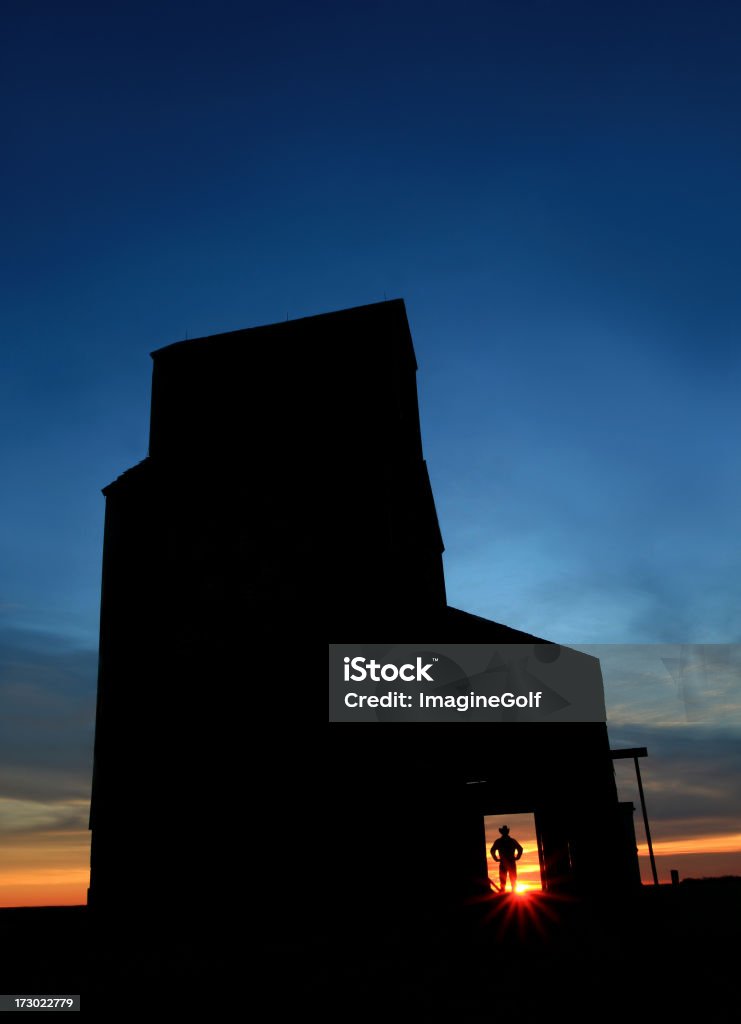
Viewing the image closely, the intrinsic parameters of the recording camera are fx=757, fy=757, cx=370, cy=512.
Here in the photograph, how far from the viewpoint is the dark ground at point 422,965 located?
801 cm

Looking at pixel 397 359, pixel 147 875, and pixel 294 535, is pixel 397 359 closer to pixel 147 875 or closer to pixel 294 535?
pixel 294 535

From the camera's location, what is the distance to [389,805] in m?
15.0

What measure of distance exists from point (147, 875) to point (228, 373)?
38.3 ft

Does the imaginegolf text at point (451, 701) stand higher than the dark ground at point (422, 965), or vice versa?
the imaginegolf text at point (451, 701)

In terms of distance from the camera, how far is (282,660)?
1617 cm

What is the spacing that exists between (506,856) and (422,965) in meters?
10.1

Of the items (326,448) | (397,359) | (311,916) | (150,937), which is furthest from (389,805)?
(397,359)

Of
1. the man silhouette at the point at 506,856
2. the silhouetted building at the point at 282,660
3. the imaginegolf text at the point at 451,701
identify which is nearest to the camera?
the silhouetted building at the point at 282,660

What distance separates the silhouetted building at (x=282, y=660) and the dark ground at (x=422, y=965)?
2.84ft

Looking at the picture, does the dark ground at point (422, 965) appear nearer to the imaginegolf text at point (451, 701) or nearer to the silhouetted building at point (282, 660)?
the silhouetted building at point (282, 660)

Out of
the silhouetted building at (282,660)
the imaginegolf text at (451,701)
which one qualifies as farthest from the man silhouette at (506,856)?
the imaginegolf text at (451,701)

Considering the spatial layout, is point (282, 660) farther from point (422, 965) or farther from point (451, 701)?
point (422, 965)

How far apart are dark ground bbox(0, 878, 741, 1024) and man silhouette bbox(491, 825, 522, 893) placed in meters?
2.34

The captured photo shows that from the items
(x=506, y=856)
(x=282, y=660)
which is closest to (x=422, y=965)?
(x=282, y=660)
